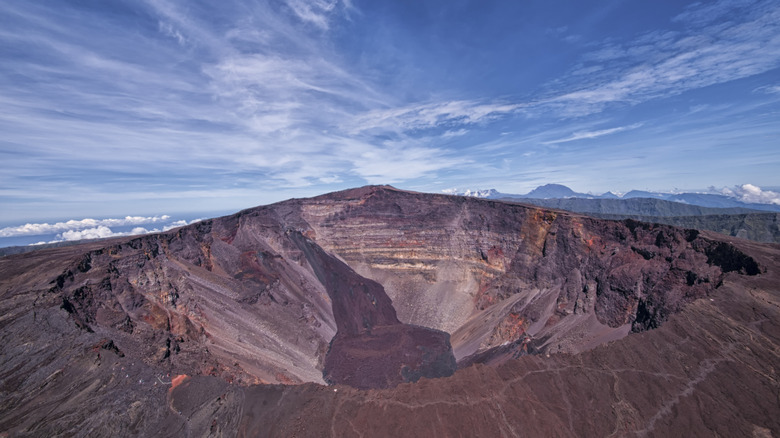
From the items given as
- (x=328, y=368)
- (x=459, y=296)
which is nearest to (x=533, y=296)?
(x=459, y=296)

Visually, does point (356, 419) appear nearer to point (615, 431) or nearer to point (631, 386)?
point (615, 431)

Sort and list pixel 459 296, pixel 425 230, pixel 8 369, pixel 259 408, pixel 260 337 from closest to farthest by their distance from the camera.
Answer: pixel 8 369
pixel 259 408
pixel 260 337
pixel 459 296
pixel 425 230

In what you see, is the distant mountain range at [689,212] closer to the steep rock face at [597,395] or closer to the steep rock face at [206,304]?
the steep rock face at [597,395]

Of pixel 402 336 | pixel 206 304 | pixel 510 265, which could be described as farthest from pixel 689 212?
pixel 206 304

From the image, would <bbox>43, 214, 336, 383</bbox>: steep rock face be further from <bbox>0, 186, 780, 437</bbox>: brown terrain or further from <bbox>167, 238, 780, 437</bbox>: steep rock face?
<bbox>167, 238, 780, 437</bbox>: steep rock face

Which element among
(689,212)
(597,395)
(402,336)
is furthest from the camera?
(689,212)

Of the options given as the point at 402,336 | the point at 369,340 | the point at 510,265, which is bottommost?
the point at 402,336

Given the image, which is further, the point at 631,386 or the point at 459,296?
the point at 459,296

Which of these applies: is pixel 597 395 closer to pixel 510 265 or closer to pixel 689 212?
pixel 510 265
